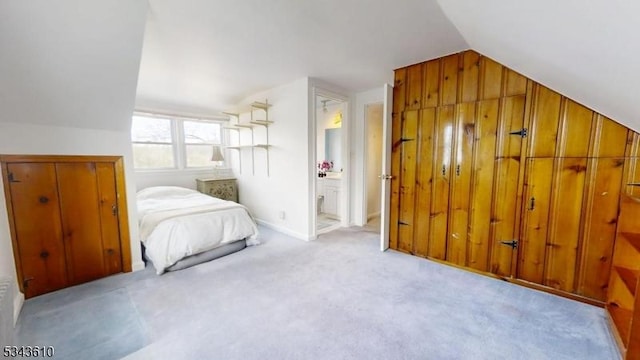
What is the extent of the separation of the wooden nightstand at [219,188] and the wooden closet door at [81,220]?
2.20 meters

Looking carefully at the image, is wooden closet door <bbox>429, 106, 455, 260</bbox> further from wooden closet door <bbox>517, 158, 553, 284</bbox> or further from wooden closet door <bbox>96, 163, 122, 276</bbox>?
wooden closet door <bbox>96, 163, 122, 276</bbox>

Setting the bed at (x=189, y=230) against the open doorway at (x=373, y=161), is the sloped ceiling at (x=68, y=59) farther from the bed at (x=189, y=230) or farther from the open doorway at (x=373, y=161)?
the open doorway at (x=373, y=161)

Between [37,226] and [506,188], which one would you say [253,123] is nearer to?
[37,226]

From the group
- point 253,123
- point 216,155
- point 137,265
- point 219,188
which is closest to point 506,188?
point 253,123

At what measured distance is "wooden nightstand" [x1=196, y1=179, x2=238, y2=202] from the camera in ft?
14.8

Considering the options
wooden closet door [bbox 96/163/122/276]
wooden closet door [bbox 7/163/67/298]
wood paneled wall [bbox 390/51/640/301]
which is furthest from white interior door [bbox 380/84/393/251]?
wooden closet door [bbox 7/163/67/298]

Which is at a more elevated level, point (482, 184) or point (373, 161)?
point (373, 161)

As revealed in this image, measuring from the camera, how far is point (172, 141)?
4570 mm

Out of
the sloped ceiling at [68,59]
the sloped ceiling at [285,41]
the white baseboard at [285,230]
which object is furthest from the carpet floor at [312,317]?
the sloped ceiling at [285,41]

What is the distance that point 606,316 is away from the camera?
1.77m

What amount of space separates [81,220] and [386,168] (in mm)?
3185

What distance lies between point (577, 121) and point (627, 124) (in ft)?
0.92

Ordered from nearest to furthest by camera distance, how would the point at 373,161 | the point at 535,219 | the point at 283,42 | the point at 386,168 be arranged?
the point at 535,219 → the point at 283,42 → the point at 386,168 → the point at 373,161

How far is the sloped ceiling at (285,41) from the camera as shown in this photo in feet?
5.81
